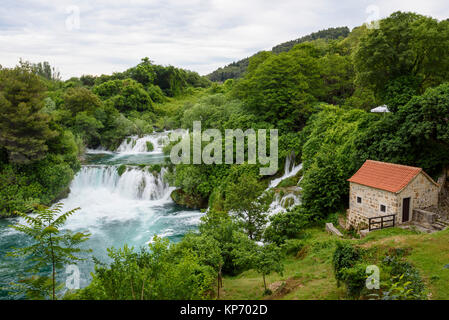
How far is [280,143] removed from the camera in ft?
79.3

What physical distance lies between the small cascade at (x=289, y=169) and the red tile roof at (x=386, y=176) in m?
7.13

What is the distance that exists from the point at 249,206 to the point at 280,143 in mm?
9587

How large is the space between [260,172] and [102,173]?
14350 mm

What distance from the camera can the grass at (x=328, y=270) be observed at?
8836mm

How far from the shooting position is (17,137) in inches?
923

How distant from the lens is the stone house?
44.9 feet

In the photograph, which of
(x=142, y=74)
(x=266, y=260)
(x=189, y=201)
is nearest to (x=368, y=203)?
(x=266, y=260)

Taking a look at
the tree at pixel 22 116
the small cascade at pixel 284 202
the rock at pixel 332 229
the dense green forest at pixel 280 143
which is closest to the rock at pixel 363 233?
the rock at pixel 332 229

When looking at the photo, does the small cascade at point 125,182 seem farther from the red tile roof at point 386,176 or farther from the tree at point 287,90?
the red tile roof at point 386,176

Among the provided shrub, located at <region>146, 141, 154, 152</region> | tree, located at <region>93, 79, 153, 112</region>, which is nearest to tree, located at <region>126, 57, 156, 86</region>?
tree, located at <region>93, 79, 153, 112</region>

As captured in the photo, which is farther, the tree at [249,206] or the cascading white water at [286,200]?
the cascading white water at [286,200]

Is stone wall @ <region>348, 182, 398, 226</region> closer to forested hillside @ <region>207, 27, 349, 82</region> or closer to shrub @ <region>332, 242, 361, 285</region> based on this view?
shrub @ <region>332, 242, 361, 285</region>

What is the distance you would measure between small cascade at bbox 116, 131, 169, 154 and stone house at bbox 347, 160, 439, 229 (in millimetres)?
26457

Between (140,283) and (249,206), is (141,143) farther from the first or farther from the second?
(140,283)
